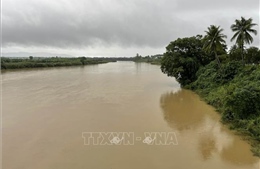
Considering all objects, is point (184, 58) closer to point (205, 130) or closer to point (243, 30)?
point (243, 30)

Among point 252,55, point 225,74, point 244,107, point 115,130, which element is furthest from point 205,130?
point 252,55

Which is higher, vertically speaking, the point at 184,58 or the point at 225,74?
the point at 184,58

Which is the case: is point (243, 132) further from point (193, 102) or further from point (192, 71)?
point (192, 71)

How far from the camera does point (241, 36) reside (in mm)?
19438

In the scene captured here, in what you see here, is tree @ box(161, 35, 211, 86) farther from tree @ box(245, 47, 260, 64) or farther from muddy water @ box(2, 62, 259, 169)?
tree @ box(245, 47, 260, 64)

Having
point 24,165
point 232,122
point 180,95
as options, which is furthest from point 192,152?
point 180,95

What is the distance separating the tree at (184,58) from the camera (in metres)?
22.5

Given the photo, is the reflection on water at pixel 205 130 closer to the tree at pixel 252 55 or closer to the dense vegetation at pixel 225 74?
the dense vegetation at pixel 225 74

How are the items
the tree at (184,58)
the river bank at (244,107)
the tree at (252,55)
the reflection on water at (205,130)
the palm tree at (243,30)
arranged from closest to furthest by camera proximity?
the reflection on water at (205,130) < the river bank at (244,107) < the palm tree at (243,30) < the tree at (184,58) < the tree at (252,55)

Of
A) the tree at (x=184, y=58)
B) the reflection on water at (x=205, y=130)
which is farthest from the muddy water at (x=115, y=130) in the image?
the tree at (x=184, y=58)

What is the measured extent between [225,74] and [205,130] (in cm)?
944

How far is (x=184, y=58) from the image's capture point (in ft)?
74.2

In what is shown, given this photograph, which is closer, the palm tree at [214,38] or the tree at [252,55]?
the palm tree at [214,38]

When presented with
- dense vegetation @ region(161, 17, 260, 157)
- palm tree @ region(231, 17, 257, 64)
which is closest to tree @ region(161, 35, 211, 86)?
dense vegetation @ region(161, 17, 260, 157)
